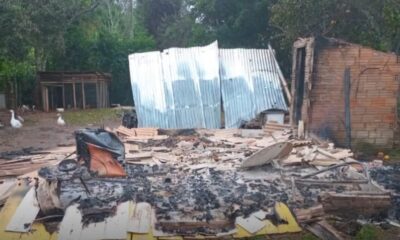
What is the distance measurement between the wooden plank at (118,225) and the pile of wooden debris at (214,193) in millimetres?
14

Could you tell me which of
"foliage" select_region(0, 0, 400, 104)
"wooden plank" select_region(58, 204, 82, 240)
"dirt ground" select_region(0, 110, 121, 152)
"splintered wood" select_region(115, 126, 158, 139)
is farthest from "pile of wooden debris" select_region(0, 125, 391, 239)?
"foliage" select_region(0, 0, 400, 104)

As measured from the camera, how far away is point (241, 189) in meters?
7.70

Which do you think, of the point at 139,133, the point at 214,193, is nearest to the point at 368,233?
the point at 214,193

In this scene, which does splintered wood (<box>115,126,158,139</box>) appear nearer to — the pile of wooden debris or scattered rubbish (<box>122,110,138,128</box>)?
scattered rubbish (<box>122,110,138,128</box>)

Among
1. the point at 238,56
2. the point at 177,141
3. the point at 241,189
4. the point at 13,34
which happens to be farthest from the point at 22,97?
the point at 241,189

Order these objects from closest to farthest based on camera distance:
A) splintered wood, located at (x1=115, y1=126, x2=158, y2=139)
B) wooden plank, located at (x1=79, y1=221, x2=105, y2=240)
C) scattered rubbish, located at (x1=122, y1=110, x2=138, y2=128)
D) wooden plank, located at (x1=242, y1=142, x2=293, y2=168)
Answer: wooden plank, located at (x1=79, y1=221, x2=105, y2=240) → wooden plank, located at (x1=242, y1=142, x2=293, y2=168) → splintered wood, located at (x1=115, y1=126, x2=158, y2=139) → scattered rubbish, located at (x1=122, y1=110, x2=138, y2=128)

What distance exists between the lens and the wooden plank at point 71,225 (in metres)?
5.77

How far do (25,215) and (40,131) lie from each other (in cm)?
1021

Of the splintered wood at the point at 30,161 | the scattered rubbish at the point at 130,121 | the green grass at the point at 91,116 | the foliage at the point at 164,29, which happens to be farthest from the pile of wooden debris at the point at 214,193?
the green grass at the point at 91,116

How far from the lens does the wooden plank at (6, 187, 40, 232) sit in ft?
19.8

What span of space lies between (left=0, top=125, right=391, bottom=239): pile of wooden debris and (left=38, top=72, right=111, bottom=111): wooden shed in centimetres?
1253

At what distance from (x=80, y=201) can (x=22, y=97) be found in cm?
1842

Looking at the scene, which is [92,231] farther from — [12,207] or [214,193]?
[214,193]

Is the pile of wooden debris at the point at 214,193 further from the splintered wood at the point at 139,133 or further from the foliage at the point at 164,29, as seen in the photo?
the foliage at the point at 164,29
